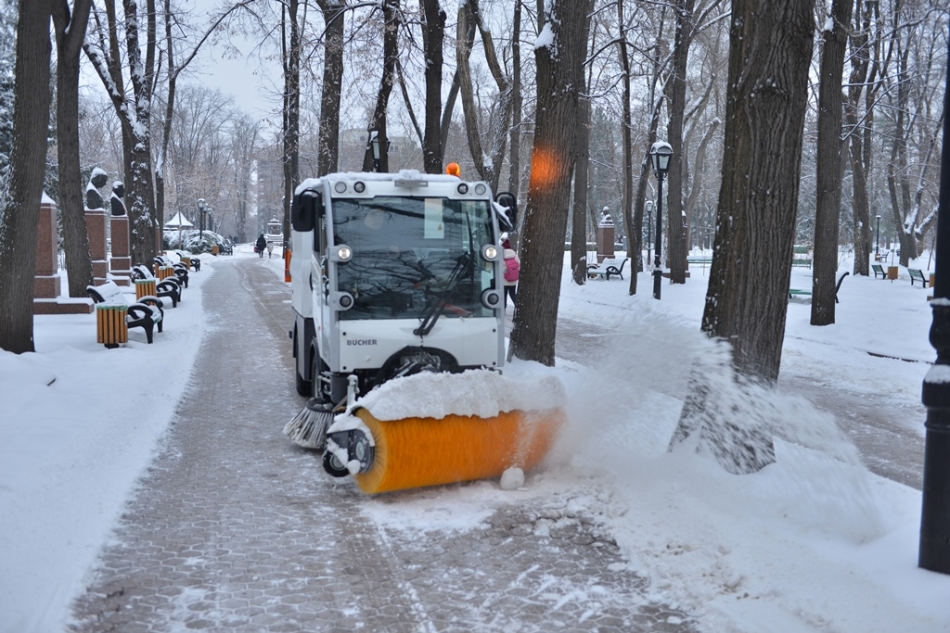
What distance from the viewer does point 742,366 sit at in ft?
21.5

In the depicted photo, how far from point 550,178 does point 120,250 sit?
2413cm

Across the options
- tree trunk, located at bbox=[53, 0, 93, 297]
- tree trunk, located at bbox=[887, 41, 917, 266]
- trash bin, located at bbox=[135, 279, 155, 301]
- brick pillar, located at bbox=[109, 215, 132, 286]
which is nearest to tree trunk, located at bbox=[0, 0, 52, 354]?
tree trunk, located at bbox=[53, 0, 93, 297]

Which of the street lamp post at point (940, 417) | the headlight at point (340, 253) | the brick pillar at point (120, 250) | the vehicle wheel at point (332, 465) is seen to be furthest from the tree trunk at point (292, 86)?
the street lamp post at point (940, 417)

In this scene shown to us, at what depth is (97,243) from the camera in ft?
89.4

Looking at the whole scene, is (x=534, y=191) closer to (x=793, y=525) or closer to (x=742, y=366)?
(x=742, y=366)

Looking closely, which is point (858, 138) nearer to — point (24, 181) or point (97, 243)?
point (97, 243)

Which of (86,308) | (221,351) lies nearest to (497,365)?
(221,351)

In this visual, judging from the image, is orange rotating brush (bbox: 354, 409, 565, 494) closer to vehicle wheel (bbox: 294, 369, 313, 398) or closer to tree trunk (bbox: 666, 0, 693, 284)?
vehicle wheel (bbox: 294, 369, 313, 398)

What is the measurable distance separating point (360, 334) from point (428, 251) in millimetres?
985

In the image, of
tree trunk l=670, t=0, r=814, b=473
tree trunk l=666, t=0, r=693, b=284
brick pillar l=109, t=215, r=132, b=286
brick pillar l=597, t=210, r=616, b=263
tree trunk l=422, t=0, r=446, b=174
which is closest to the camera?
tree trunk l=670, t=0, r=814, b=473

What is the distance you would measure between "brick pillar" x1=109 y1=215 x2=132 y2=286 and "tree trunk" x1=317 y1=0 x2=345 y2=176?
10335mm

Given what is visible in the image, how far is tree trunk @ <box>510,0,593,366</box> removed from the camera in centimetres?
1075

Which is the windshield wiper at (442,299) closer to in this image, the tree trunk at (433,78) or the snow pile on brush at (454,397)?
the snow pile on brush at (454,397)

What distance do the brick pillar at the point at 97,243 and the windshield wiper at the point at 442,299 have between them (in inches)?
875
